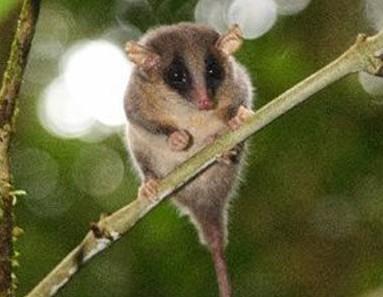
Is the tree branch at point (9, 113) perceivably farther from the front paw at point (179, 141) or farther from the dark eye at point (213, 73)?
the dark eye at point (213, 73)

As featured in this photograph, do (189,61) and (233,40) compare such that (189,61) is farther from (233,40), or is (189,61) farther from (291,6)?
(291,6)

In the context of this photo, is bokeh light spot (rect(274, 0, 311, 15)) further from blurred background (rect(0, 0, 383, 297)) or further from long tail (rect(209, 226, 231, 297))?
long tail (rect(209, 226, 231, 297))

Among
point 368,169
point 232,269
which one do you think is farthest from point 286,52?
point 232,269

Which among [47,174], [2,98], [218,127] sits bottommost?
[47,174]

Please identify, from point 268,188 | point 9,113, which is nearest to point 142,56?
point 9,113

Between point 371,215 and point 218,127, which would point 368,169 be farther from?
point 218,127

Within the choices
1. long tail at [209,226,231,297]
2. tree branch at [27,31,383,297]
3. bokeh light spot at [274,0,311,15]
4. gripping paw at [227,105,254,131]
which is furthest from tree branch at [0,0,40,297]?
bokeh light spot at [274,0,311,15]

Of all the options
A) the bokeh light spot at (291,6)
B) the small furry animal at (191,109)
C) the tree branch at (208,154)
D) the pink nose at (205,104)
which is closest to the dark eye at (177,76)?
the small furry animal at (191,109)
